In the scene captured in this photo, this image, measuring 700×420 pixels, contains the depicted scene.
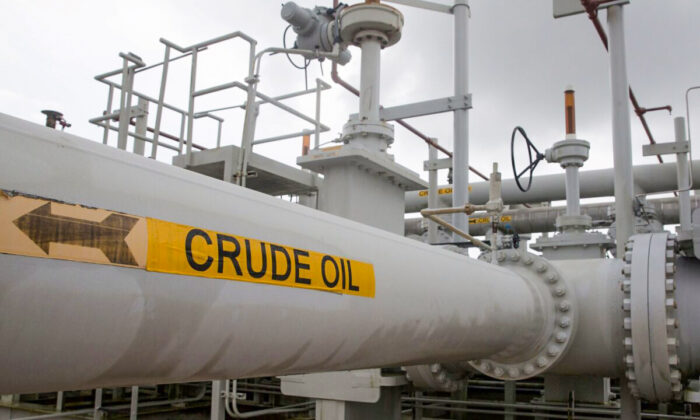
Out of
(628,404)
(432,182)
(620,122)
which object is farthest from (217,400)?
(432,182)

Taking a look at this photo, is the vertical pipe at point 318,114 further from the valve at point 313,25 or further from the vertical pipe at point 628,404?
the vertical pipe at point 628,404

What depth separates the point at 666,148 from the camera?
5566mm

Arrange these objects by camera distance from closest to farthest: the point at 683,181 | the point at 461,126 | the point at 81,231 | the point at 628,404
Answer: the point at 81,231 < the point at 628,404 < the point at 461,126 < the point at 683,181

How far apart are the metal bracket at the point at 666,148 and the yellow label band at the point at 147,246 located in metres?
4.96

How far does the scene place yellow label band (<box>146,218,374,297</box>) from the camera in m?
1.04

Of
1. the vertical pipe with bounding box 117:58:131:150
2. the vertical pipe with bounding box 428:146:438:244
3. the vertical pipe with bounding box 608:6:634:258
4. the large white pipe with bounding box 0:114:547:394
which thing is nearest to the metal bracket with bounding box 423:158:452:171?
the vertical pipe with bounding box 428:146:438:244

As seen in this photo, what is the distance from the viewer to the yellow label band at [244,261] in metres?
1.04

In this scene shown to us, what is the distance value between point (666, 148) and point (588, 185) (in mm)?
3409

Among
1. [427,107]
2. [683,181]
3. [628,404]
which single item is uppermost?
[427,107]

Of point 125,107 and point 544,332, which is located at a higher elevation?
point 125,107

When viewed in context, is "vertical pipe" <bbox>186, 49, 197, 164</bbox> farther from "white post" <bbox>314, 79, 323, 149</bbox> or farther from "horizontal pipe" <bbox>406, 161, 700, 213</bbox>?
"horizontal pipe" <bbox>406, 161, 700, 213</bbox>

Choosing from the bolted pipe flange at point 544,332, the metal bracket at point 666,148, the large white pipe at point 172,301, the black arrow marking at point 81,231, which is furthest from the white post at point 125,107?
the metal bracket at point 666,148

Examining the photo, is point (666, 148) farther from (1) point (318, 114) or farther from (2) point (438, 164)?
(1) point (318, 114)

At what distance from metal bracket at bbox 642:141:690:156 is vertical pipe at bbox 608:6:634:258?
5.28 ft
